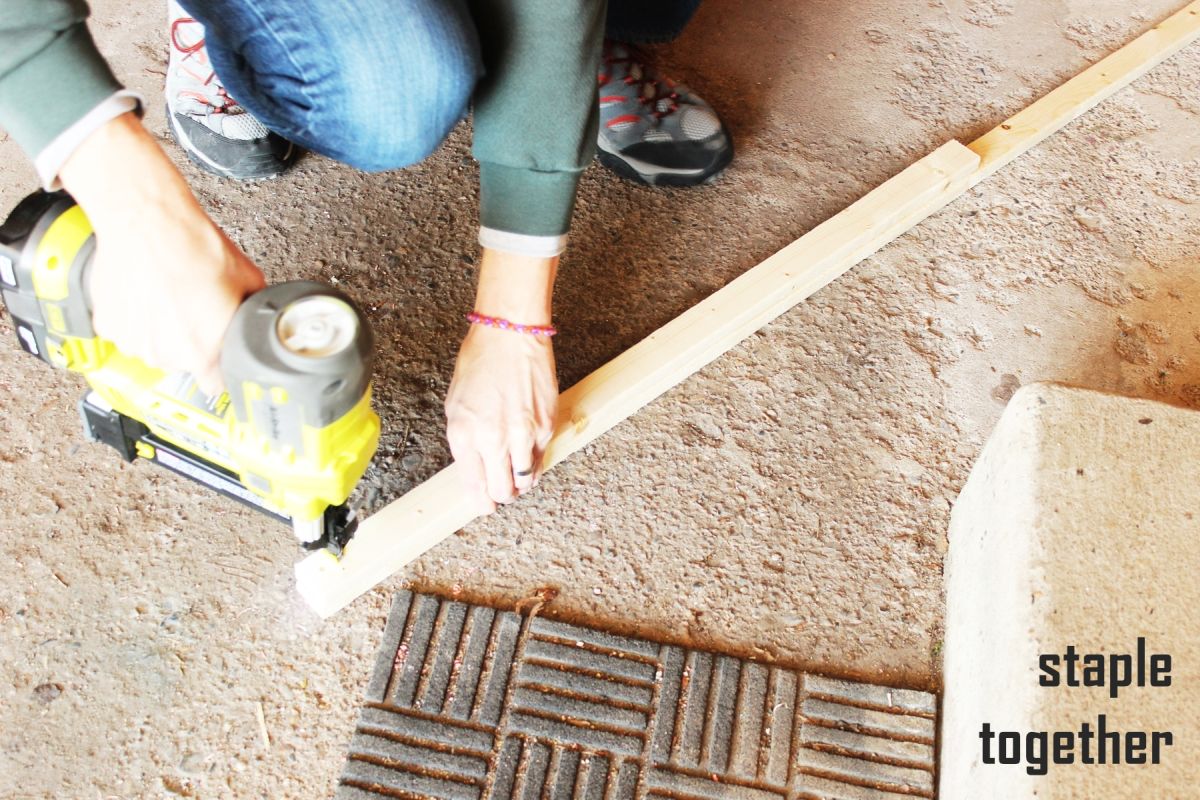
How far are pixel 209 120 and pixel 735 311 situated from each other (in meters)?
0.87

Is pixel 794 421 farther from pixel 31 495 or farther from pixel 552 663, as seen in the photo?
pixel 31 495

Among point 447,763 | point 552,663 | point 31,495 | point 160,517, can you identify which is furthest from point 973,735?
point 31,495

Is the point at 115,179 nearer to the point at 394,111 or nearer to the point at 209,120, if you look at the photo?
the point at 394,111

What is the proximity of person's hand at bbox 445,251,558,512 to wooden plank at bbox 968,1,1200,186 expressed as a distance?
972mm

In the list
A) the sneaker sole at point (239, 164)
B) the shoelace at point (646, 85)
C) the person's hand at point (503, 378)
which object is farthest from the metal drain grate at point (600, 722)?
the shoelace at point (646, 85)

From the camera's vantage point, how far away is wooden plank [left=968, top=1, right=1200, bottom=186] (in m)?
1.70

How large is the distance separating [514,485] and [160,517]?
1.54 feet

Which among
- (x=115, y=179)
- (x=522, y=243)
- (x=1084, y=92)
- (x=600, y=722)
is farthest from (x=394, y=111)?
(x=1084, y=92)

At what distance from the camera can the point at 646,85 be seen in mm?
1584

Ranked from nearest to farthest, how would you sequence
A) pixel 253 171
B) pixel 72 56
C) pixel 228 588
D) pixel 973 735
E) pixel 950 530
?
pixel 72 56 → pixel 973 735 → pixel 228 588 → pixel 950 530 → pixel 253 171

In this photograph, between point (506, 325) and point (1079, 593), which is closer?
point (1079, 593)

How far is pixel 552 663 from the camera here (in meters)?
1.16

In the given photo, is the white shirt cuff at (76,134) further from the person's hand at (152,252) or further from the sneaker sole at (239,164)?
the sneaker sole at (239,164)

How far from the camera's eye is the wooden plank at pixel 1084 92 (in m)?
1.70
